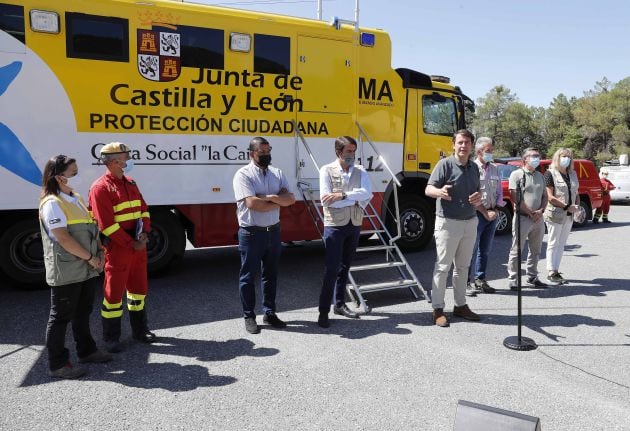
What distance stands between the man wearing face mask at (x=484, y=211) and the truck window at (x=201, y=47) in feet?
11.0

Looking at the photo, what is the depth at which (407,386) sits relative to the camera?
3525 mm

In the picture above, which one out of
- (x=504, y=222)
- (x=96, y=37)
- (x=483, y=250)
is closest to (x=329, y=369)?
(x=483, y=250)

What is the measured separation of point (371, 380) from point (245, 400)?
37.1 inches

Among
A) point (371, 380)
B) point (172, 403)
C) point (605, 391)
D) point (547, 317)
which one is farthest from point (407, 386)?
point (547, 317)

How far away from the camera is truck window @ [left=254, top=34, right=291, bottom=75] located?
6.26 m

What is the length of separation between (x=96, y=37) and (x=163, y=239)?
8.22ft

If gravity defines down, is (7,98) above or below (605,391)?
above

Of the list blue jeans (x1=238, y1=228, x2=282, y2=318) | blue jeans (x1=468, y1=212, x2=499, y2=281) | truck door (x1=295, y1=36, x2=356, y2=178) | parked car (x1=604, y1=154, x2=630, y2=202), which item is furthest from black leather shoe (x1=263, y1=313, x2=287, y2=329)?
parked car (x1=604, y1=154, x2=630, y2=202)

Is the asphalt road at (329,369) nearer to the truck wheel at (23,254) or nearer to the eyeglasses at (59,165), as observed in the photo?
the truck wheel at (23,254)

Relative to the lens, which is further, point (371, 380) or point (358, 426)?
point (371, 380)

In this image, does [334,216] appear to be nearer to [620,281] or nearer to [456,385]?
[456,385]

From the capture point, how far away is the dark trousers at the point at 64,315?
3.52 meters

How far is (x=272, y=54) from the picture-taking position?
6340 millimetres

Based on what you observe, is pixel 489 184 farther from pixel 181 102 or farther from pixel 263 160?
pixel 181 102
